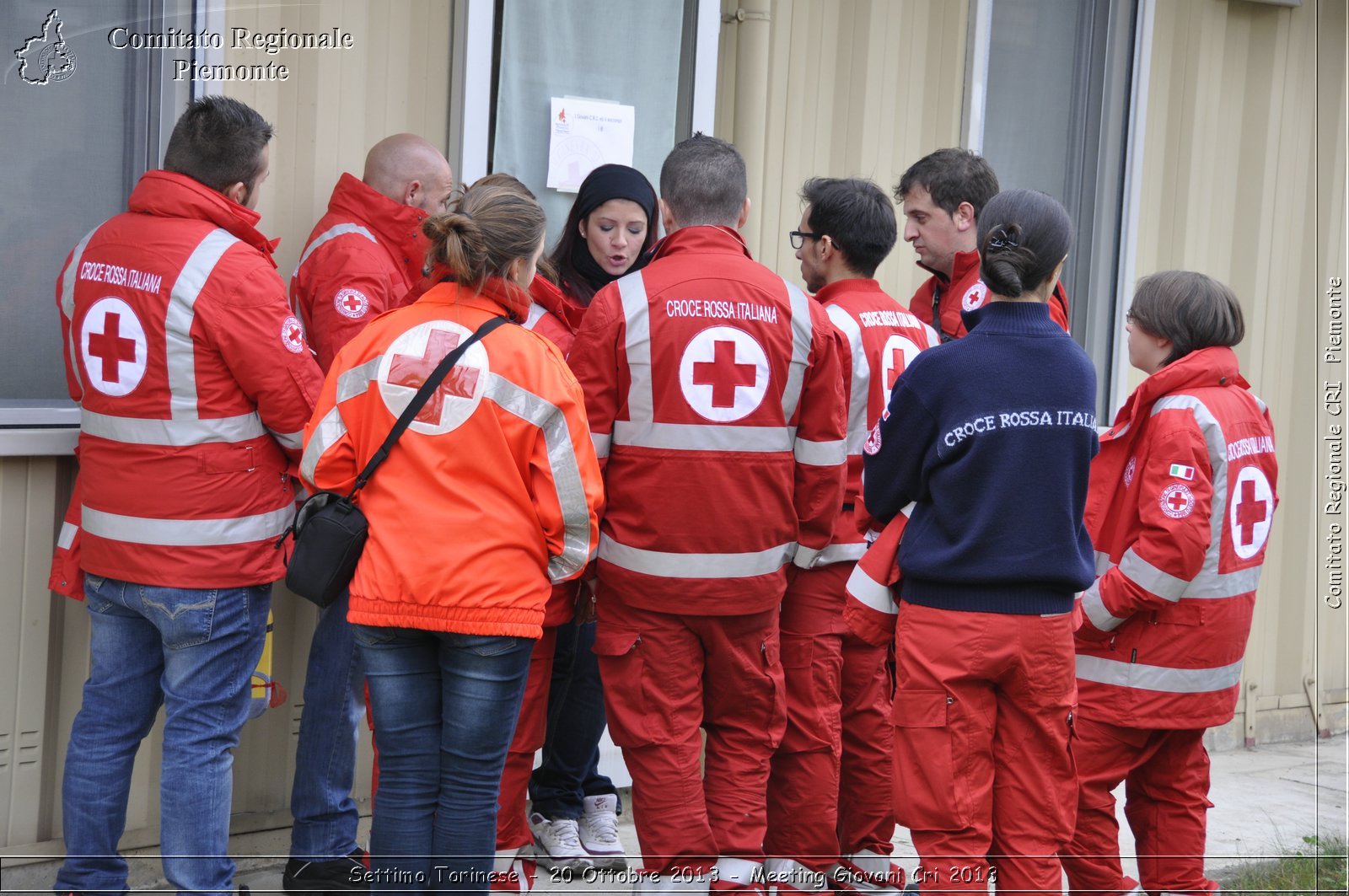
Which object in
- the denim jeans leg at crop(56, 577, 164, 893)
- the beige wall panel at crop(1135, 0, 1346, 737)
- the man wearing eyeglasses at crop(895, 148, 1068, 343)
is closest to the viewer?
the denim jeans leg at crop(56, 577, 164, 893)

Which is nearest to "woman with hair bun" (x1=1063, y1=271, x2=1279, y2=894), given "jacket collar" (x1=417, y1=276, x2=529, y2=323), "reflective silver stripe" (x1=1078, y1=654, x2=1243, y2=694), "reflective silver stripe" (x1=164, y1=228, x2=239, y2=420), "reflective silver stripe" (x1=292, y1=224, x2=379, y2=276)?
"reflective silver stripe" (x1=1078, y1=654, x2=1243, y2=694)

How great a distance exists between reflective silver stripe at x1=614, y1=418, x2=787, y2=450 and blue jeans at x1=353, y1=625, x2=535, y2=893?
68 cm

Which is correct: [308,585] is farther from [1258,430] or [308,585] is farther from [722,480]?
[1258,430]

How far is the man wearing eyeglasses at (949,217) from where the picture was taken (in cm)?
447

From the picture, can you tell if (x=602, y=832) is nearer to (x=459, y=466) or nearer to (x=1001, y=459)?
(x=459, y=466)

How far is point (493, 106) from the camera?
187 inches

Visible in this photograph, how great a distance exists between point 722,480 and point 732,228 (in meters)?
0.80

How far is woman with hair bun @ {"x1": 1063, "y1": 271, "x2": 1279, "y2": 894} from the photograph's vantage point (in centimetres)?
382

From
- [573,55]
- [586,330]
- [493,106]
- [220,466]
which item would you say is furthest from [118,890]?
[573,55]

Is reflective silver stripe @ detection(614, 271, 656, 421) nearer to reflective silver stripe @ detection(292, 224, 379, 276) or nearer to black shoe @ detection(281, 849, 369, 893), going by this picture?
reflective silver stripe @ detection(292, 224, 379, 276)

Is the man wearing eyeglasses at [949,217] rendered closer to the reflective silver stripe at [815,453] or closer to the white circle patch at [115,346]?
the reflective silver stripe at [815,453]

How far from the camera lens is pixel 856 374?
4.04m
